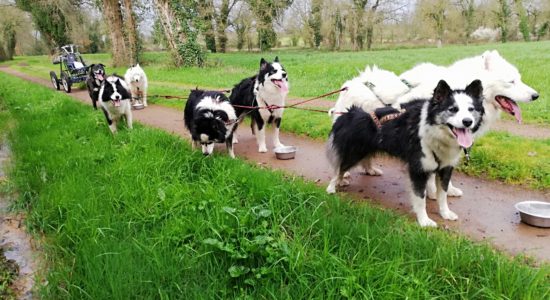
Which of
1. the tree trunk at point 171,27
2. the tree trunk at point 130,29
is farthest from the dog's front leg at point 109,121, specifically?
the tree trunk at point 130,29

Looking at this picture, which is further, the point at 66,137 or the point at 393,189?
the point at 66,137

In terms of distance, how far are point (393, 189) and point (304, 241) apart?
77.9 inches

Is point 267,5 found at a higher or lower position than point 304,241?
higher

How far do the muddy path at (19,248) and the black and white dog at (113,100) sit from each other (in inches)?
103

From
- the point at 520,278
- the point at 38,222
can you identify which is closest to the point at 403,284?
the point at 520,278

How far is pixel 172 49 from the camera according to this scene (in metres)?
20.0

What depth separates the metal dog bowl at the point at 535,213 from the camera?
338 centimetres

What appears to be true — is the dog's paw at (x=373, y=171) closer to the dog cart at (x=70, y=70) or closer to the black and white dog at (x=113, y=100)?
the black and white dog at (x=113, y=100)

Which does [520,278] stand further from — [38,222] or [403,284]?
[38,222]

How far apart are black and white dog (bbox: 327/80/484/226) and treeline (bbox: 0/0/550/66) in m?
22.1

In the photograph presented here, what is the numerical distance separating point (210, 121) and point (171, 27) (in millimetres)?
16210

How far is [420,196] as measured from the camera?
3598mm

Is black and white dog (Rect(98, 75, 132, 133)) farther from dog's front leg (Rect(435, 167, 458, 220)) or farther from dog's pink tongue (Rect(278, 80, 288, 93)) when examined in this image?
dog's front leg (Rect(435, 167, 458, 220))

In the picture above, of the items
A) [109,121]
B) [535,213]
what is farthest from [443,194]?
[109,121]
